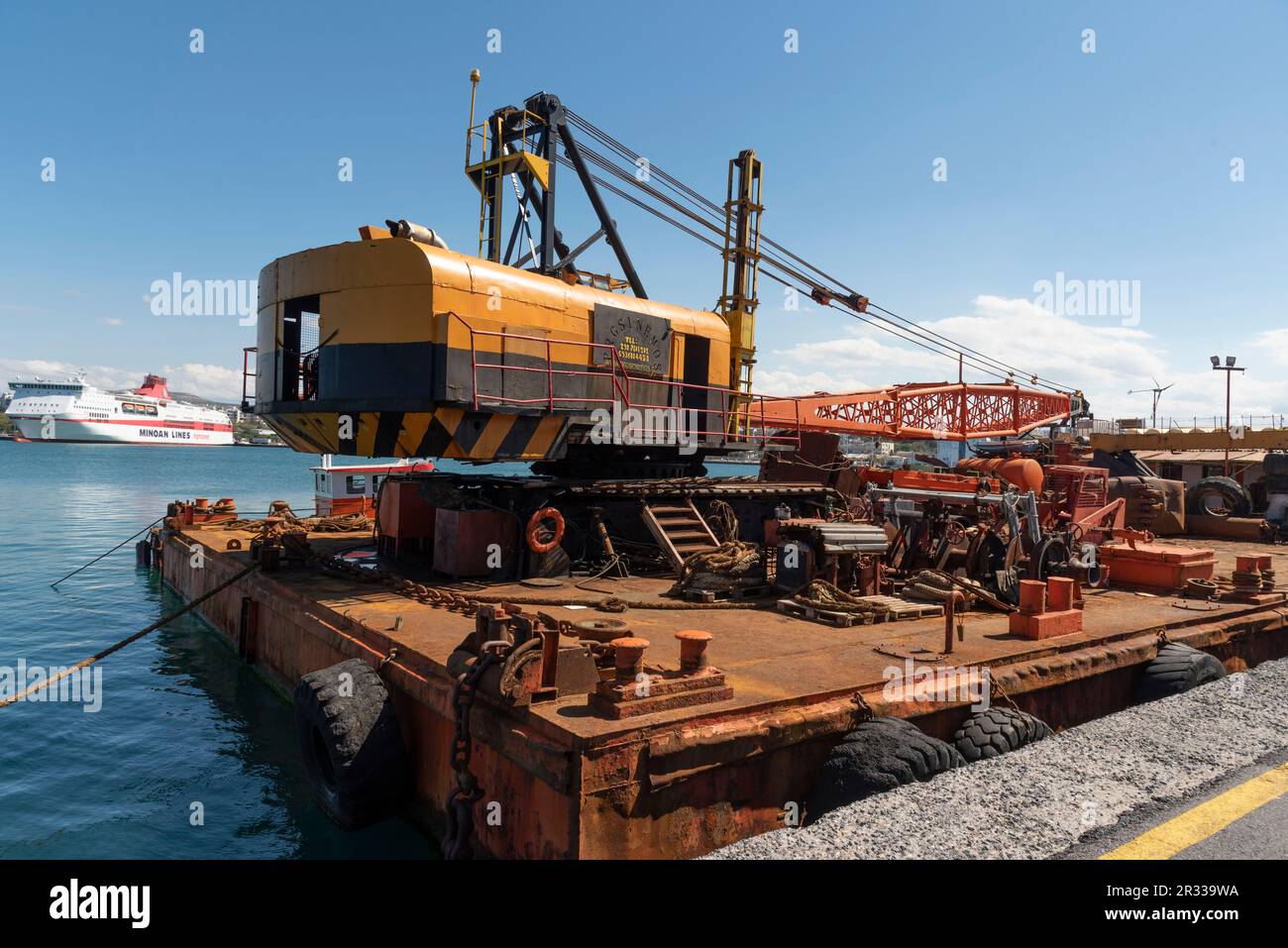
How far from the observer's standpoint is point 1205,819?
5.51 m

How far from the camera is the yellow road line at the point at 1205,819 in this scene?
5.03 meters

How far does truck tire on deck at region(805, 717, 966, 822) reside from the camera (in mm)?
6133

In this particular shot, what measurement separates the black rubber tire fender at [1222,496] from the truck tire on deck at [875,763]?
24459 millimetres


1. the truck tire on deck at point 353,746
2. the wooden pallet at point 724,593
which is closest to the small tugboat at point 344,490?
the wooden pallet at point 724,593

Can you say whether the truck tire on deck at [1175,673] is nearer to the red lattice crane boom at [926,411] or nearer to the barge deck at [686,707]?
the barge deck at [686,707]

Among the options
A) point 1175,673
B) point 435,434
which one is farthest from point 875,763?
point 435,434

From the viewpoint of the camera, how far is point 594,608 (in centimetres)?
975

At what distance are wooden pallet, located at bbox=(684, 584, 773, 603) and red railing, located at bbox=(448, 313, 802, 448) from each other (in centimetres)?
312

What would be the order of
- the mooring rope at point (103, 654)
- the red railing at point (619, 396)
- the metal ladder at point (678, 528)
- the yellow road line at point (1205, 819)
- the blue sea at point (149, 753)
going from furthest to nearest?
the metal ladder at point (678, 528)
the red railing at point (619, 396)
the mooring rope at point (103, 654)
the blue sea at point (149, 753)
the yellow road line at point (1205, 819)

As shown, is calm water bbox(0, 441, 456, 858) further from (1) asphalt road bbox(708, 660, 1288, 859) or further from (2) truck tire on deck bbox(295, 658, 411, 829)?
(1) asphalt road bbox(708, 660, 1288, 859)

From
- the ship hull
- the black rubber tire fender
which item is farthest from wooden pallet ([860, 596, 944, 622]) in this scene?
the ship hull
